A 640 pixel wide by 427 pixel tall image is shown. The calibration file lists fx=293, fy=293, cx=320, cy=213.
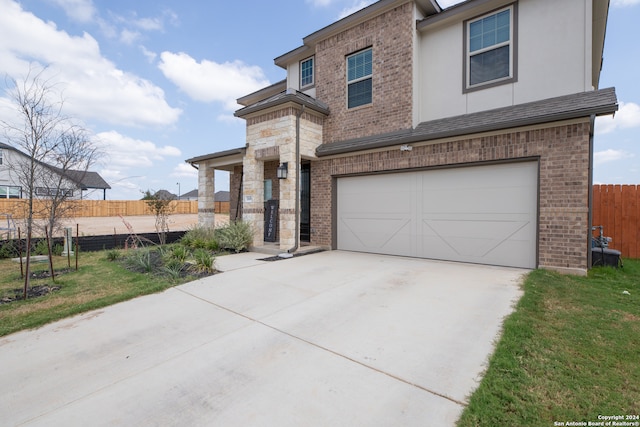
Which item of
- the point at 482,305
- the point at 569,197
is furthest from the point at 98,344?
the point at 569,197

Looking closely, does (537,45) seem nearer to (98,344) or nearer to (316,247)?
(316,247)

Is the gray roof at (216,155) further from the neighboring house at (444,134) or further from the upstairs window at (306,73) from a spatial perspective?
the upstairs window at (306,73)

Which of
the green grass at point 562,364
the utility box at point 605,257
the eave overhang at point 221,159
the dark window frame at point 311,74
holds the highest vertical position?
the dark window frame at point 311,74

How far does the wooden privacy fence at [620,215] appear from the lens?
809cm

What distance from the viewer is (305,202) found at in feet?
34.2

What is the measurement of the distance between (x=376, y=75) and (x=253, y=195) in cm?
528

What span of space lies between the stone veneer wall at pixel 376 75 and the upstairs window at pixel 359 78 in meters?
0.17

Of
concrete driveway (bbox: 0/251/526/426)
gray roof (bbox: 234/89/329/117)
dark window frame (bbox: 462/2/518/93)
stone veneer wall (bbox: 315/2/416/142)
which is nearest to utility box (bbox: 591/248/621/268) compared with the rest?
concrete driveway (bbox: 0/251/526/426)

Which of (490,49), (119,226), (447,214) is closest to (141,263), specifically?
(447,214)

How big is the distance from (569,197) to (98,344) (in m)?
8.01

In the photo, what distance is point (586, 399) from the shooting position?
216 cm

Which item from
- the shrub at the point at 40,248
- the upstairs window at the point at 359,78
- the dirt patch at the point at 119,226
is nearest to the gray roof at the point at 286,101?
the upstairs window at the point at 359,78

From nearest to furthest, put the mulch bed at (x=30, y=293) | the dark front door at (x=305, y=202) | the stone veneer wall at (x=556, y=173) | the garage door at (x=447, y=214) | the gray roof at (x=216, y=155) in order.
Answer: the mulch bed at (x=30, y=293) < the stone veneer wall at (x=556, y=173) < the garage door at (x=447, y=214) < the gray roof at (x=216, y=155) < the dark front door at (x=305, y=202)

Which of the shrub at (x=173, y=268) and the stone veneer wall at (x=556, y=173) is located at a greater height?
the stone veneer wall at (x=556, y=173)
